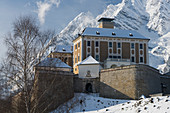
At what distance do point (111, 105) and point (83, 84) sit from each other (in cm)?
952

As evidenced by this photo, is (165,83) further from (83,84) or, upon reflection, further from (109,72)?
(83,84)

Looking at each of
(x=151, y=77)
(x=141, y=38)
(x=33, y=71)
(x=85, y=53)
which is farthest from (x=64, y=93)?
(x=141, y=38)

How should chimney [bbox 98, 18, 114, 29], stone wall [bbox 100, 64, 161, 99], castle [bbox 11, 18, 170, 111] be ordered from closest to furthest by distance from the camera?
A: stone wall [bbox 100, 64, 161, 99]
castle [bbox 11, 18, 170, 111]
chimney [bbox 98, 18, 114, 29]

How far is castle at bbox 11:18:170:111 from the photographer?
38.3 m

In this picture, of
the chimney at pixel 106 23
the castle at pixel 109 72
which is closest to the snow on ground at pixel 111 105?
the castle at pixel 109 72

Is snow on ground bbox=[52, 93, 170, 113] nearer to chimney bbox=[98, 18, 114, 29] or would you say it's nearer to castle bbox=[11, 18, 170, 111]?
castle bbox=[11, 18, 170, 111]

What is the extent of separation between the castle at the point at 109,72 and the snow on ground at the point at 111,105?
6.51 ft

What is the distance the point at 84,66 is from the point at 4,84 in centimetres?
2886

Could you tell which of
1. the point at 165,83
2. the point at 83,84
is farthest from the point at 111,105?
the point at 165,83

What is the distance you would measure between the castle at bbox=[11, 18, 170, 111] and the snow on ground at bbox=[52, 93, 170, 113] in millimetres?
1984

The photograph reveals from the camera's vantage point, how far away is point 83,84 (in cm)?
4344

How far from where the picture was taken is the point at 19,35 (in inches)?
702

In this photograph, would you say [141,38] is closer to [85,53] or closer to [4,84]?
[85,53]

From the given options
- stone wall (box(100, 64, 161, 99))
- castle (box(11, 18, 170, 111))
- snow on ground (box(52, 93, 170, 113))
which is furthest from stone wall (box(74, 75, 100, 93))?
snow on ground (box(52, 93, 170, 113))
